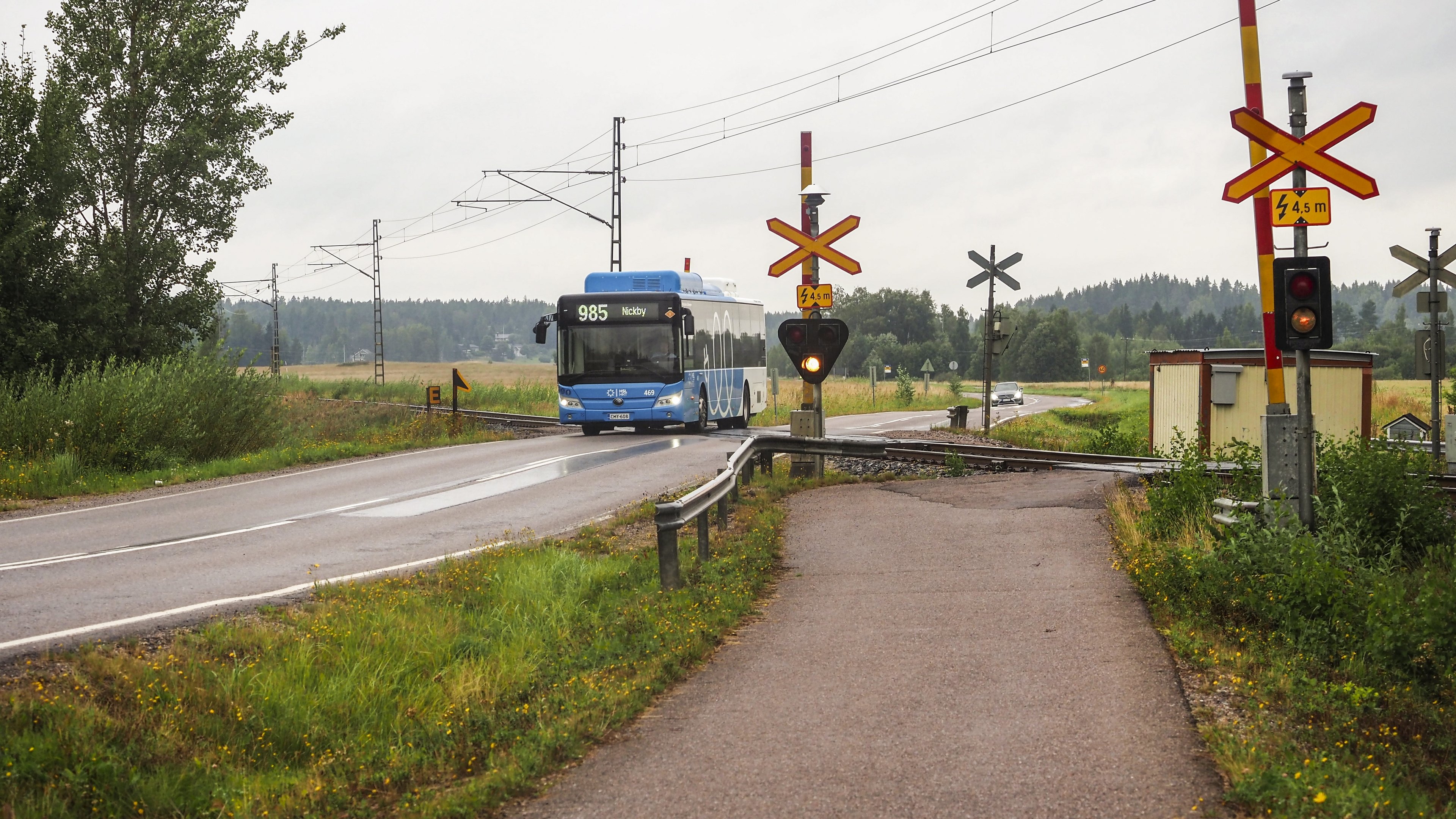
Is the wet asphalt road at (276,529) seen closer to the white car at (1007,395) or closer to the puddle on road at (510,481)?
the puddle on road at (510,481)

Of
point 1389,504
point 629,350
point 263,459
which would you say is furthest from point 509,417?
point 1389,504

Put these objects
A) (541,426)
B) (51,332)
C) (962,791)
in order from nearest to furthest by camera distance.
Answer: (962,791)
(51,332)
(541,426)

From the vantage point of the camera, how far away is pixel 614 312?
2756 centimetres

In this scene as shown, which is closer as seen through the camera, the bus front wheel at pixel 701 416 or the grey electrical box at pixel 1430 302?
the grey electrical box at pixel 1430 302

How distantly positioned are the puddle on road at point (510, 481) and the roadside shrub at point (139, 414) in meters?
5.57

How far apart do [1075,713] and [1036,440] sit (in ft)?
69.4

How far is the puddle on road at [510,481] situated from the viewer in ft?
50.5

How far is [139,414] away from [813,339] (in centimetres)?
1127

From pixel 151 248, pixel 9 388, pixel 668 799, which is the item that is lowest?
pixel 668 799

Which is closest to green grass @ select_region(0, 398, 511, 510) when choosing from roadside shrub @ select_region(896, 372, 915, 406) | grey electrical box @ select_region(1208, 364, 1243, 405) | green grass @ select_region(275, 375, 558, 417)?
green grass @ select_region(275, 375, 558, 417)

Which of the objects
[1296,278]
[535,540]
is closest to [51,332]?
[535,540]

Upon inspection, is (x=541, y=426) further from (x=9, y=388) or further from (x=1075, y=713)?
(x=1075, y=713)

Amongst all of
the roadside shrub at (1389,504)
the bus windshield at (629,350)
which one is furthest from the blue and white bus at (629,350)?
the roadside shrub at (1389,504)

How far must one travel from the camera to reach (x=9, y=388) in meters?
20.8
